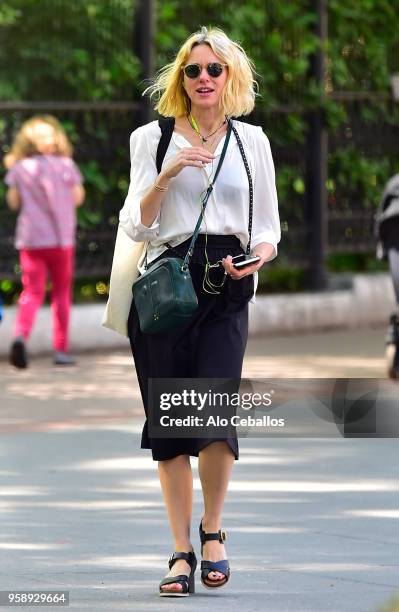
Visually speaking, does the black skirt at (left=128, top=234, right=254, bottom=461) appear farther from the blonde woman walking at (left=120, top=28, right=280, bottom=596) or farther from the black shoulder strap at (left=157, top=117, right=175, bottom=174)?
the black shoulder strap at (left=157, top=117, right=175, bottom=174)

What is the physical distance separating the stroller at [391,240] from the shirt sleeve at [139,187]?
18.9ft

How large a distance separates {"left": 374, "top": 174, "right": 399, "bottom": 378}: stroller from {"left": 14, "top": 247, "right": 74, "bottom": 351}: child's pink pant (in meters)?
2.32

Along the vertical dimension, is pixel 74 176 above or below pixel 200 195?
below

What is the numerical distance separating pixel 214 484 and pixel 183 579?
336 millimetres

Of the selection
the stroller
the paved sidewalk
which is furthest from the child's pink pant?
the stroller

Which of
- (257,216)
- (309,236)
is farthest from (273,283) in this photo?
(257,216)

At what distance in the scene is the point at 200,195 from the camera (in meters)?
6.34

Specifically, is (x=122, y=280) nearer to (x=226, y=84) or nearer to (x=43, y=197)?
(x=226, y=84)

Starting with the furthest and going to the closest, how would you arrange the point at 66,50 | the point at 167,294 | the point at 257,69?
the point at 257,69 < the point at 66,50 < the point at 167,294

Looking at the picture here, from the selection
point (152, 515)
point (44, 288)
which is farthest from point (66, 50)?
point (152, 515)

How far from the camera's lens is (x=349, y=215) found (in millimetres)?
16844

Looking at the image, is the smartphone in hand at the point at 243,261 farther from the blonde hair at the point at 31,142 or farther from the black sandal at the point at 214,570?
the blonde hair at the point at 31,142

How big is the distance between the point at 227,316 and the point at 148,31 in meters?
8.95

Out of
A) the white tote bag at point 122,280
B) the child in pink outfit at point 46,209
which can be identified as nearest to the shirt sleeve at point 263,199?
the white tote bag at point 122,280
